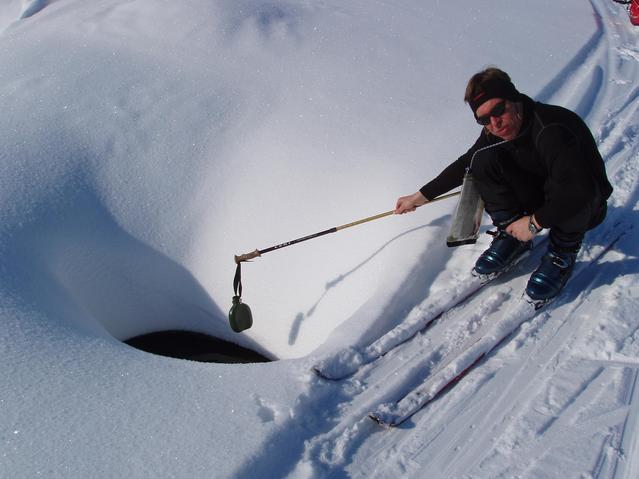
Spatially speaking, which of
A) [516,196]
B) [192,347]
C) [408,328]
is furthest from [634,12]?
[192,347]

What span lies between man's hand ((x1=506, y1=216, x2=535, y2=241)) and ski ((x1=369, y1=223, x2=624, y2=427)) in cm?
25

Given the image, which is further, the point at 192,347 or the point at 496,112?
the point at 192,347

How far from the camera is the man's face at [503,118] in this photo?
1956mm

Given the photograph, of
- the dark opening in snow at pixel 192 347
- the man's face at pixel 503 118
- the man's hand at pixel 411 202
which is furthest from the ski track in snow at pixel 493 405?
the dark opening in snow at pixel 192 347

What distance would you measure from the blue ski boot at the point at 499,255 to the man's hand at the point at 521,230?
0.11 m

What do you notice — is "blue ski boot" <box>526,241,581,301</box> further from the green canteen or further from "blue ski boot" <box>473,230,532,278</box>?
the green canteen

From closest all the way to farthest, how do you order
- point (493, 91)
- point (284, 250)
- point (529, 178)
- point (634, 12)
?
1. point (493, 91)
2. point (529, 178)
3. point (284, 250)
4. point (634, 12)

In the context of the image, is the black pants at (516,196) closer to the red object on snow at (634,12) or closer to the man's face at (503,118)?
the man's face at (503,118)

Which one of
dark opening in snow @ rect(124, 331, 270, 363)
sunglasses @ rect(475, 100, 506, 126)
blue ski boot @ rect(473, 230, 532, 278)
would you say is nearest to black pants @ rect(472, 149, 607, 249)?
blue ski boot @ rect(473, 230, 532, 278)

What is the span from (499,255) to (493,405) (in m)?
0.72

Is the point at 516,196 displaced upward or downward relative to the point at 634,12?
downward

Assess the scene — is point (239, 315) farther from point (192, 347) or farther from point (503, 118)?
point (503, 118)

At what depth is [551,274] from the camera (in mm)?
2307

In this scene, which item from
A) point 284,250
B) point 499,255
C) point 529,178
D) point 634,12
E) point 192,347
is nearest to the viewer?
point 529,178
